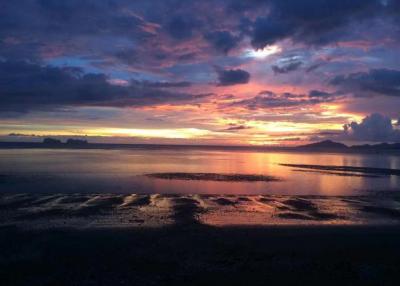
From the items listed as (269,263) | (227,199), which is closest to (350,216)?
(227,199)

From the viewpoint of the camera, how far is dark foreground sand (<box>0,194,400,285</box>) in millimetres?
11703

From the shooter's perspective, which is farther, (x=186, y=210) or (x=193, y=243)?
(x=186, y=210)

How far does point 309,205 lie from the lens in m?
25.5

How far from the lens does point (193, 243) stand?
49.8 ft

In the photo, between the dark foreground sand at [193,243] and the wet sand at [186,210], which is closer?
the dark foreground sand at [193,243]

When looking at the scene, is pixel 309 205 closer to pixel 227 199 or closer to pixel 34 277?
pixel 227 199

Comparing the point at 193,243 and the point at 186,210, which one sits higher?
the point at 186,210

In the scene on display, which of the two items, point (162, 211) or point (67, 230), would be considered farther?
point (162, 211)

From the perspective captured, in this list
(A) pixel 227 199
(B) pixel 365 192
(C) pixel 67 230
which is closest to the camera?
(C) pixel 67 230

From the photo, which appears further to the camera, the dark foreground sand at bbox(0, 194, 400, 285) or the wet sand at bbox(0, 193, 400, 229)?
the wet sand at bbox(0, 193, 400, 229)

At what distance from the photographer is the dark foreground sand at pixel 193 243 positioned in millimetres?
11703

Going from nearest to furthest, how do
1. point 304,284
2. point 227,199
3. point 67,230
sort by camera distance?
point 304,284 < point 67,230 < point 227,199

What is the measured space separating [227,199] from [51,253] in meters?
15.5

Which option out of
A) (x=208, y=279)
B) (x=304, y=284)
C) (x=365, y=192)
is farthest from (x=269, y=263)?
(x=365, y=192)
